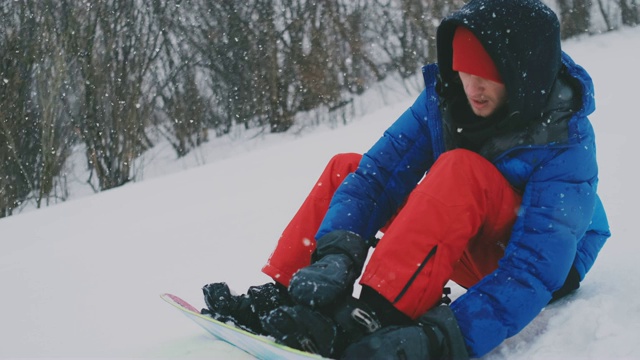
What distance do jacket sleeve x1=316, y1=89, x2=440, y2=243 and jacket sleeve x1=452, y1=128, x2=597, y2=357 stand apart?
383 mm

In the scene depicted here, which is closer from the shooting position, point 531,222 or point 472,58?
point 531,222

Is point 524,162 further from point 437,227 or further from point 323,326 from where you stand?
point 323,326

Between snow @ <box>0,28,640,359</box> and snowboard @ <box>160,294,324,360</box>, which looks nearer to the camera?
snowboard @ <box>160,294,324,360</box>

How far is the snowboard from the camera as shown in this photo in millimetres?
1257

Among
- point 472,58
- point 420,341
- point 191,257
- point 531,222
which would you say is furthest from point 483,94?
point 191,257

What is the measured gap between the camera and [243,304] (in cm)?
159

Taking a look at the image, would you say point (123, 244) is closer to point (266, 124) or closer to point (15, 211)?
point (15, 211)

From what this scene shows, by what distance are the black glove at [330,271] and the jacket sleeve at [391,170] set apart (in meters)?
0.16

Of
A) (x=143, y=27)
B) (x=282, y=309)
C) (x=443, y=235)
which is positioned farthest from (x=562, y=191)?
(x=143, y=27)

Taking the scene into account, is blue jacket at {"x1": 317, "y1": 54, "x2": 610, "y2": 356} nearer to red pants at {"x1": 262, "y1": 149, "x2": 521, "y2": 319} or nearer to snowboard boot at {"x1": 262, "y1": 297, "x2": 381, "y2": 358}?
red pants at {"x1": 262, "y1": 149, "x2": 521, "y2": 319}

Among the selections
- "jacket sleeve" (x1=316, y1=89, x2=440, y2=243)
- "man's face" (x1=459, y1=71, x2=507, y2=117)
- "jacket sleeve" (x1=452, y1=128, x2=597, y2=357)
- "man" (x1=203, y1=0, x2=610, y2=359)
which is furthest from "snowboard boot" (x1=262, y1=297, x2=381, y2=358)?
"man's face" (x1=459, y1=71, x2=507, y2=117)

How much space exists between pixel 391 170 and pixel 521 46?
0.51 meters

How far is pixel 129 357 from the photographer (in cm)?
162

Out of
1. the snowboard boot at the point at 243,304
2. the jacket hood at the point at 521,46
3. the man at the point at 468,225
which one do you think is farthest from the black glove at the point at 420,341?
the jacket hood at the point at 521,46
